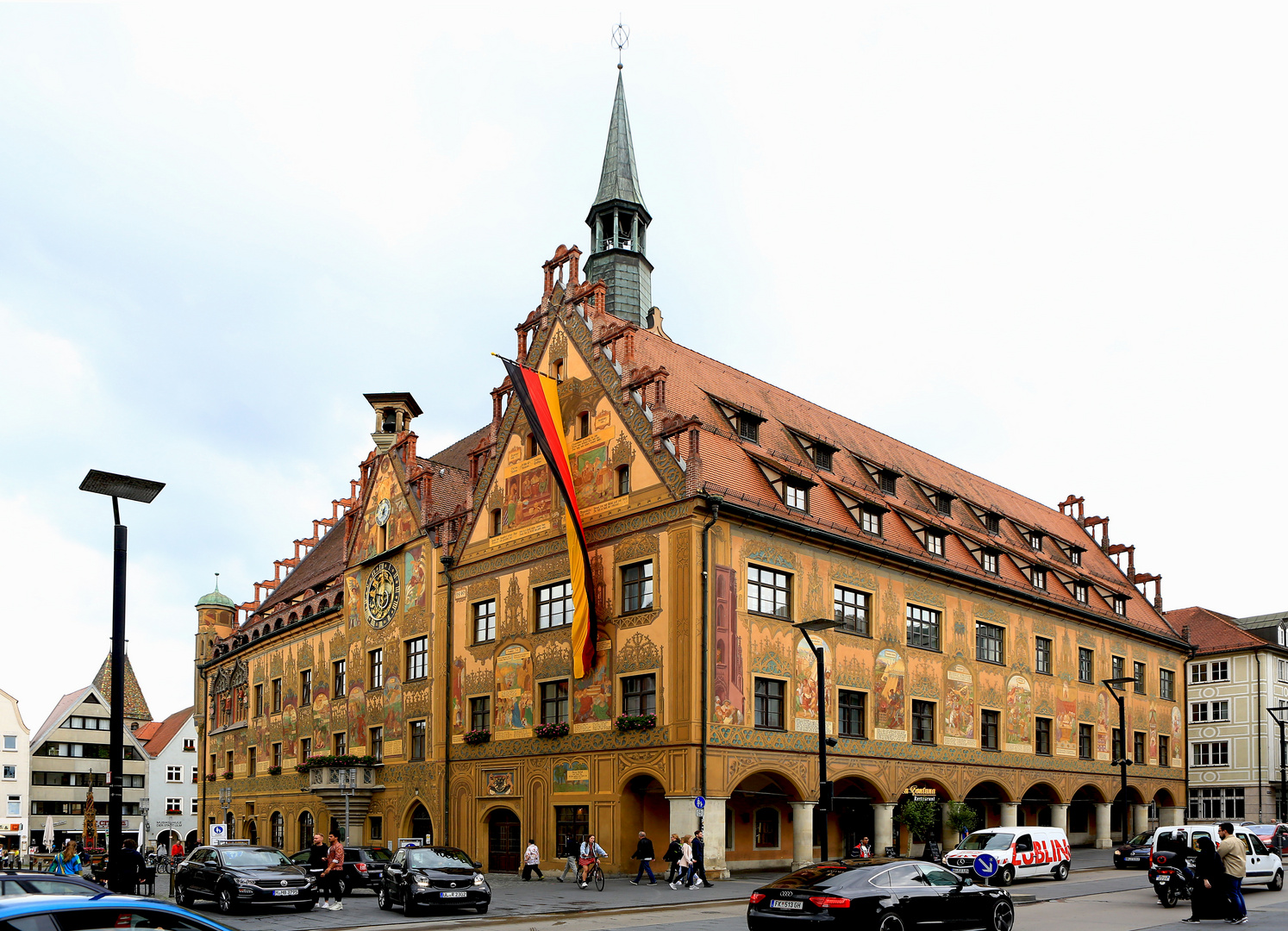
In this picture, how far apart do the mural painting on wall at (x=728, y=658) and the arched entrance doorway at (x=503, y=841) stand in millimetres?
10287

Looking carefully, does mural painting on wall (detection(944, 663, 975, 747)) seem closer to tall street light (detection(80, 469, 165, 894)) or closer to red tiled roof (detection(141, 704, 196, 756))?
tall street light (detection(80, 469, 165, 894))

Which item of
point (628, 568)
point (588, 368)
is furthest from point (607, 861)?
point (588, 368)

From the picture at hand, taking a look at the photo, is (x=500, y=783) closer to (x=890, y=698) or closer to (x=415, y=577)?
(x=415, y=577)

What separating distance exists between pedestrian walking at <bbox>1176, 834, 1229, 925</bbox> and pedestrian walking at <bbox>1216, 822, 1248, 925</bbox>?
0.10 metres

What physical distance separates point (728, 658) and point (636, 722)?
3391mm

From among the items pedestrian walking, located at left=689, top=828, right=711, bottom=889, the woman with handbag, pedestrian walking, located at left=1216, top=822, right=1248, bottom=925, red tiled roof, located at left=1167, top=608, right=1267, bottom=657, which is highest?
red tiled roof, located at left=1167, top=608, right=1267, bottom=657

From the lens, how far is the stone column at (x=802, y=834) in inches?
1502

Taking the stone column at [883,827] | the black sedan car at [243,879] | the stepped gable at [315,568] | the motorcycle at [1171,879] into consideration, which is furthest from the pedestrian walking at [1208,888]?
the stepped gable at [315,568]

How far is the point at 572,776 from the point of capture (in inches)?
1559

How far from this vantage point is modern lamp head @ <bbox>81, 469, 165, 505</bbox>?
19.3 m

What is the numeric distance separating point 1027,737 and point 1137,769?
1107 cm

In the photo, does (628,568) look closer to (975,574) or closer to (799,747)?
(799,747)

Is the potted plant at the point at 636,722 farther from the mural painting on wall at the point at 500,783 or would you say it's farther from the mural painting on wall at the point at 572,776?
the mural painting on wall at the point at 500,783

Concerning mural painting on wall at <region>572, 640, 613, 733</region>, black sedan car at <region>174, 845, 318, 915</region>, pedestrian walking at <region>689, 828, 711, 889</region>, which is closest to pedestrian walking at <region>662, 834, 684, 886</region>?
pedestrian walking at <region>689, 828, 711, 889</region>
